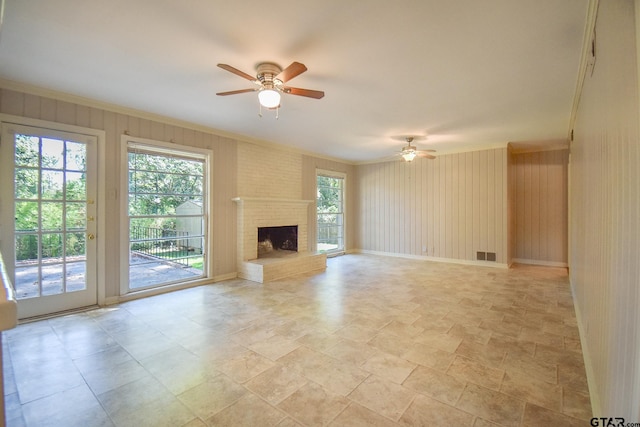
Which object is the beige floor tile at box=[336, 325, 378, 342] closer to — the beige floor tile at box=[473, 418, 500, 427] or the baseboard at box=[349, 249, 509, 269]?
the beige floor tile at box=[473, 418, 500, 427]

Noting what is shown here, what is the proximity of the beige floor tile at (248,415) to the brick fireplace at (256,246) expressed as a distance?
301 cm

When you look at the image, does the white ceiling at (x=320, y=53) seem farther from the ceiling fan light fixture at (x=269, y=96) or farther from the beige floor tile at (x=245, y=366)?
the beige floor tile at (x=245, y=366)

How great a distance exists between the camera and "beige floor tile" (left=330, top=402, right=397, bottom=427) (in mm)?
1744

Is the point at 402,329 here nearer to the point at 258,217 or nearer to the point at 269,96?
the point at 269,96

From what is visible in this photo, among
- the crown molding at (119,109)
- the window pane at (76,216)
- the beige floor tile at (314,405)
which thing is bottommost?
the beige floor tile at (314,405)

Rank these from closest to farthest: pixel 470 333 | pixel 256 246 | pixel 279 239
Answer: pixel 470 333 → pixel 256 246 → pixel 279 239

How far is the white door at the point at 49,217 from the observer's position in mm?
3207

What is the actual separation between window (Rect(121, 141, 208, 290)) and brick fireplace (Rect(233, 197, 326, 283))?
659 millimetres

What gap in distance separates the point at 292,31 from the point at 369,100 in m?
1.61

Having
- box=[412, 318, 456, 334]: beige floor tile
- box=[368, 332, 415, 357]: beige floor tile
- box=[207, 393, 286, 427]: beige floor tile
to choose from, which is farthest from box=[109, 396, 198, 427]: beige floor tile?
box=[412, 318, 456, 334]: beige floor tile

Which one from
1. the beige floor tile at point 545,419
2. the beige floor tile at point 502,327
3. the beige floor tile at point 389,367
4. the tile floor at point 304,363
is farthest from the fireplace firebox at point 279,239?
the beige floor tile at point 545,419

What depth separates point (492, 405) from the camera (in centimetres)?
191

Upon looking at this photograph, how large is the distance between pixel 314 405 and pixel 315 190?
5.51 m

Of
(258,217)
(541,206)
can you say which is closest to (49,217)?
(258,217)
